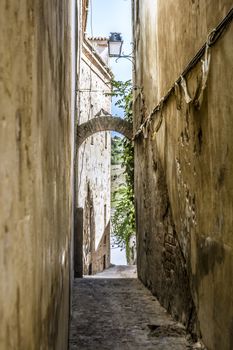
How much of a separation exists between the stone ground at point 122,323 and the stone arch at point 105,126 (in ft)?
12.0

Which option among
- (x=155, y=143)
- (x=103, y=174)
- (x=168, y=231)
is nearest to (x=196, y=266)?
(x=168, y=231)

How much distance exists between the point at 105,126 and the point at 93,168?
4.07m

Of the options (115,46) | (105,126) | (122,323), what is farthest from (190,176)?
(115,46)

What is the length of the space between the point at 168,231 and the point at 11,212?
4761mm

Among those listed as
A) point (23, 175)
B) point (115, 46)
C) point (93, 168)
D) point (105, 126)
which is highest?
point (115, 46)

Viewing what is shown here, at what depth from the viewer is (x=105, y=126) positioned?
10148 mm

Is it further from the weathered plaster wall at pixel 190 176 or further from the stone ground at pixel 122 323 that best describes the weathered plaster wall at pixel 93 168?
the weathered plaster wall at pixel 190 176

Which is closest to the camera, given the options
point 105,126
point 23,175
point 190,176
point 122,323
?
point 23,175

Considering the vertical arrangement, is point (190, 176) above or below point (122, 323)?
above

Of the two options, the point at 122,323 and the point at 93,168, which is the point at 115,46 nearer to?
the point at 93,168

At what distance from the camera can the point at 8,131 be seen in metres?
0.92

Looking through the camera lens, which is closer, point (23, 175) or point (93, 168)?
point (23, 175)

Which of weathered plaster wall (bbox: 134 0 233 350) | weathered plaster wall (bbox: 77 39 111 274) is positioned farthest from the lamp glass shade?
weathered plaster wall (bbox: 134 0 233 350)

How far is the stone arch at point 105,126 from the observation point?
1002cm
